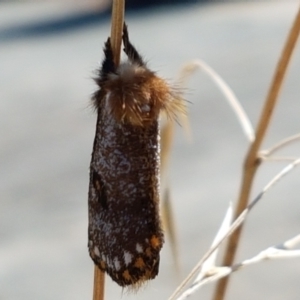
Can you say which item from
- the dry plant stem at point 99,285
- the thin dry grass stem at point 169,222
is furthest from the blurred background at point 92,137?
the dry plant stem at point 99,285

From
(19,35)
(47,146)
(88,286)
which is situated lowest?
(88,286)

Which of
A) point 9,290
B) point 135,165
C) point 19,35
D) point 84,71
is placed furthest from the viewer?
point 19,35

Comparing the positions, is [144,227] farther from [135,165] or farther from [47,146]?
[47,146]

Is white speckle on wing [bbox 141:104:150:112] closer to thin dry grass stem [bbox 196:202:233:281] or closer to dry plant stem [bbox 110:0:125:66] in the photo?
dry plant stem [bbox 110:0:125:66]

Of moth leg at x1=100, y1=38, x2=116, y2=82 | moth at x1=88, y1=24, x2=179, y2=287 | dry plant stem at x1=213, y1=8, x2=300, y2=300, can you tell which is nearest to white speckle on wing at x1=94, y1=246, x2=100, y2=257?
moth at x1=88, y1=24, x2=179, y2=287

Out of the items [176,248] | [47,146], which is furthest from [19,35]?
[176,248]

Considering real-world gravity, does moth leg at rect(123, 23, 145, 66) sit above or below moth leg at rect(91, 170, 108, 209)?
above

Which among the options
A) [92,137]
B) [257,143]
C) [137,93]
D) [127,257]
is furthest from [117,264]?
[92,137]

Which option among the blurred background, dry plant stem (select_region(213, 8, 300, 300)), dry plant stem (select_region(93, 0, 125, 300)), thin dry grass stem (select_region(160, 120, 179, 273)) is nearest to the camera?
dry plant stem (select_region(93, 0, 125, 300))

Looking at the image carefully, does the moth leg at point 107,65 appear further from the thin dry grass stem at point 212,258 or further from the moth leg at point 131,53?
the thin dry grass stem at point 212,258
